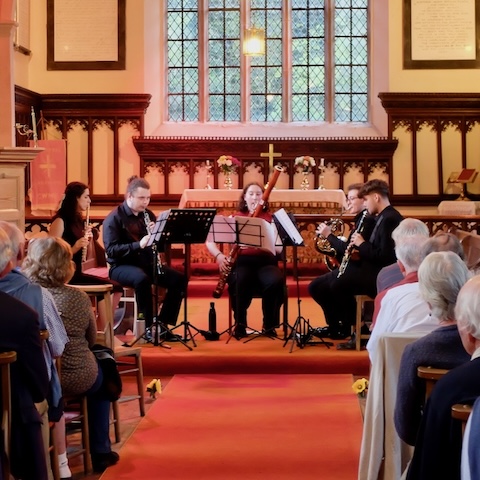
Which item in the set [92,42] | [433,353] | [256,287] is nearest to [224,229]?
[256,287]

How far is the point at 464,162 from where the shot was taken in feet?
41.1

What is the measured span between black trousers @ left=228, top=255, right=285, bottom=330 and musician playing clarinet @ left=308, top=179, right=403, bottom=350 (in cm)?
29

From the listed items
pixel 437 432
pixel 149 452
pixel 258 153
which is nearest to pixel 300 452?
pixel 149 452

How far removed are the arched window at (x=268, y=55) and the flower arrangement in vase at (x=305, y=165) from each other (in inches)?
39.5

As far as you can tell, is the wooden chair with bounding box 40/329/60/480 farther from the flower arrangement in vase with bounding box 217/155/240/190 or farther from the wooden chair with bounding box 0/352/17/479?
the flower arrangement in vase with bounding box 217/155/240/190

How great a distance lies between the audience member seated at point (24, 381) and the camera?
3436 millimetres

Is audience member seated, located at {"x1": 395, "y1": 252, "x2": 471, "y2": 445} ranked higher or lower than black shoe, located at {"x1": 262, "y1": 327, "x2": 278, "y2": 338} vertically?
higher

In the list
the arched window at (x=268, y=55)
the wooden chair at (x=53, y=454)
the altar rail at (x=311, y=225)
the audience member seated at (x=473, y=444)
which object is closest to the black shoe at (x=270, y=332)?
the altar rail at (x=311, y=225)

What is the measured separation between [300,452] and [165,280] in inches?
112

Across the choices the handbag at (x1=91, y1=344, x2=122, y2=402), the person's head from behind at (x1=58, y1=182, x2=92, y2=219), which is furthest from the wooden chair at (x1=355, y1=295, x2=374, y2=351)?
the handbag at (x1=91, y1=344, x2=122, y2=402)

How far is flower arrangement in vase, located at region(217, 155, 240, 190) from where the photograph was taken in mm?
11734

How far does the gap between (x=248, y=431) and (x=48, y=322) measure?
1.66m

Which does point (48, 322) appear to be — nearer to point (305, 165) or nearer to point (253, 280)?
point (253, 280)

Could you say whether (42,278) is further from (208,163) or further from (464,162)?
(464,162)
